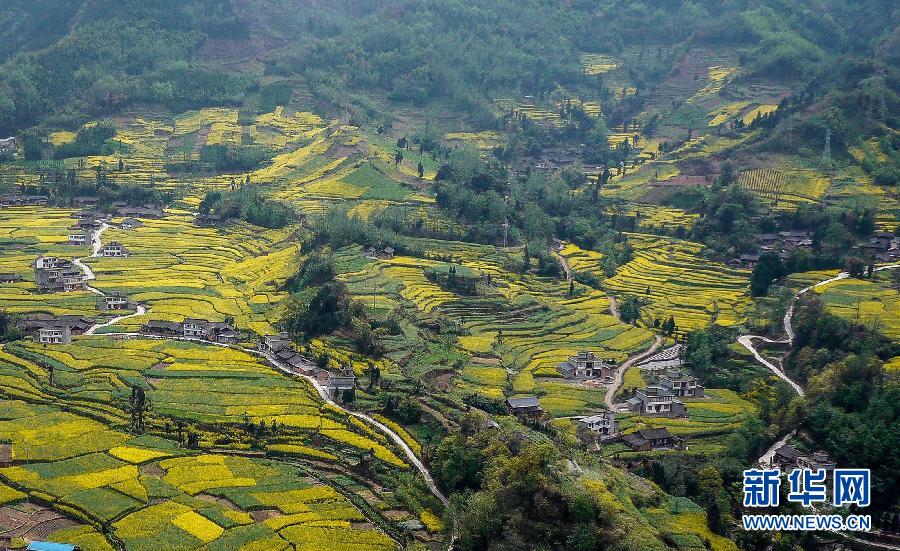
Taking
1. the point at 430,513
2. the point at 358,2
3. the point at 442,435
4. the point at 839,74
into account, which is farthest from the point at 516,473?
the point at 358,2

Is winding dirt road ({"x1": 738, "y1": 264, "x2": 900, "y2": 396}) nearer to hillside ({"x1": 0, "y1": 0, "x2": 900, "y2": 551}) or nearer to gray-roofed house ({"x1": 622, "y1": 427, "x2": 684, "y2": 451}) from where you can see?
hillside ({"x1": 0, "y1": 0, "x2": 900, "y2": 551})

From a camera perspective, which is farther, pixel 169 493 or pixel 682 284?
pixel 682 284

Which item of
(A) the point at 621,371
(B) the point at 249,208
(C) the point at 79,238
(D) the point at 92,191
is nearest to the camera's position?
(A) the point at 621,371

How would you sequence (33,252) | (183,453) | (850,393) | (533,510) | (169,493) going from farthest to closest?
(33,252) < (850,393) < (183,453) < (169,493) < (533,510)

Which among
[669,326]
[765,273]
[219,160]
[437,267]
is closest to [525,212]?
[437,267]

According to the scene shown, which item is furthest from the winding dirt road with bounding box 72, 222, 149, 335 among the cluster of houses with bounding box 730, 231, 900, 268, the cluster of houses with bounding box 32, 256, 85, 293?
the cluster of houses with bounding box 730, 231, 900, 268

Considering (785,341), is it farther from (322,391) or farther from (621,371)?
(322,391)
